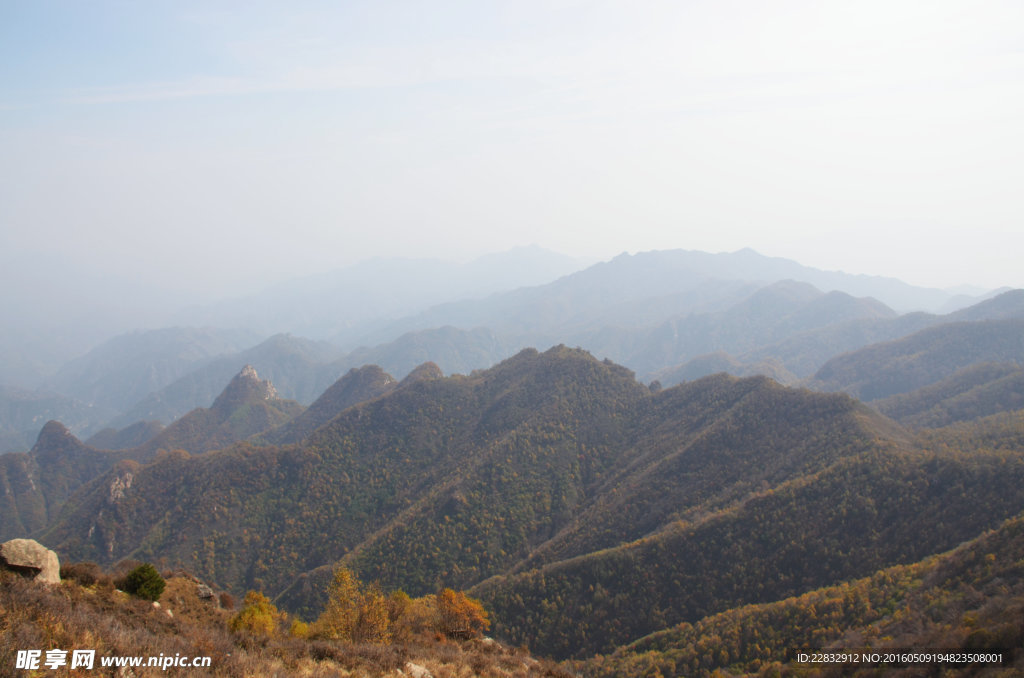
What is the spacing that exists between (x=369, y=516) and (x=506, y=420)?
40946 millimetres

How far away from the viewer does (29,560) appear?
23.9 metres

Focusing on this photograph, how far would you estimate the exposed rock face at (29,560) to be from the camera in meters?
23.3

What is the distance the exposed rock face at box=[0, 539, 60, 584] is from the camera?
2330 centimetres

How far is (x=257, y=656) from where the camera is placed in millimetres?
21250

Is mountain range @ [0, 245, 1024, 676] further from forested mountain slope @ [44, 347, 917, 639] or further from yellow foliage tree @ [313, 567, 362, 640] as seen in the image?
yellow foliage tree @ [313, 567, 362, 640]

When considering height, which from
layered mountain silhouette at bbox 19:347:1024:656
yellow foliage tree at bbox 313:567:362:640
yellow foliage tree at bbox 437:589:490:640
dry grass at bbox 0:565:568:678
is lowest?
layered mountain silhouette at bbox 19:347:1024:656

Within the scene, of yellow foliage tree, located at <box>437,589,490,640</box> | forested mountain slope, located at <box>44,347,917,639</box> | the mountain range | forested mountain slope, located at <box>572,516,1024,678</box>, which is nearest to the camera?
forested mountain slope, located at <box>572,516,1024,678</box>

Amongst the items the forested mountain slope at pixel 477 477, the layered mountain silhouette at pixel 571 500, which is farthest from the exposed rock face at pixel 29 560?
the forested mountain slope at pixel 477 477

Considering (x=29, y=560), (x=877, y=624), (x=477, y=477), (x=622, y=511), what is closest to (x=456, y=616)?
(x=29, y=560)

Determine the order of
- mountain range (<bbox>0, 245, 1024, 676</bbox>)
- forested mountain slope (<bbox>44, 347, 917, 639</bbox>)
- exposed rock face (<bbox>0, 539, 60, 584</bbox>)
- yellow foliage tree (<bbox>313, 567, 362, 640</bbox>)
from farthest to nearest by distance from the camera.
Answer: forested mountain slope (<bbox>44, 347, 917, 639</bbox>) → mountain range (<bbox>0, 245, 1024, 676</bbox>) → yellow foliage tree (<bbox>313, 567, 362, 640</bbox>) → exposed rock face (<bbox>0, 539, 60, 584</bbox>)

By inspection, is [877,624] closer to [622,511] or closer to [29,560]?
[622,511]

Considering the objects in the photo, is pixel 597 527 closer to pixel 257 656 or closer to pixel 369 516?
pixel 369 516

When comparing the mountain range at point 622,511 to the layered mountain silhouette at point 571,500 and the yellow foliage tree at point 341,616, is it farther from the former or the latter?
the yellow foliage tree at point 341,616

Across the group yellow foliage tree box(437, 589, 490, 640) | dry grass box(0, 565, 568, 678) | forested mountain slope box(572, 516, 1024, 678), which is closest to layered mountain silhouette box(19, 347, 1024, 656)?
forested mountain slope box(572, 516, 1024, 678)
